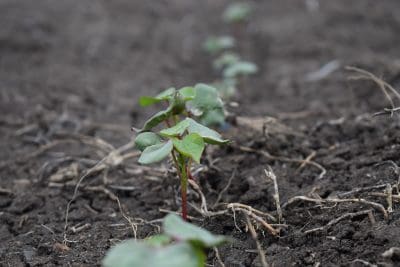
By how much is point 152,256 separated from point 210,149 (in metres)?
1.05

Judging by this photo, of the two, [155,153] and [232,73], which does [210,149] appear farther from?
[232,73]

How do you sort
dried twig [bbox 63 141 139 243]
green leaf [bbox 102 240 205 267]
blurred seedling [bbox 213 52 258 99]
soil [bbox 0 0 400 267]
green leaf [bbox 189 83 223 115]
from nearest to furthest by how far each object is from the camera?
green leaf [bbox 102 240 205 267]
soil [bbox 0 0 400 267]
green leaf [bbox 189 83 223 115]
dried twig [bbox 63 141 139 243]
blurred seedling [bbox 213 52 258 99]

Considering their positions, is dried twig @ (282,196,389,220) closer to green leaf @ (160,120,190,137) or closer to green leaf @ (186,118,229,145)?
green leaf @ (186,118,229,145)

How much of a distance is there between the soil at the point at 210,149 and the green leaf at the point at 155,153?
0.33 m

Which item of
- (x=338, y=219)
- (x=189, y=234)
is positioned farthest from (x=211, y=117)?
(x=189, y=234)

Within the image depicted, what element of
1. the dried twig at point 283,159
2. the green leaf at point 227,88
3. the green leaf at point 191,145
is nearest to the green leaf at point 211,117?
the dried twig at point 283,159

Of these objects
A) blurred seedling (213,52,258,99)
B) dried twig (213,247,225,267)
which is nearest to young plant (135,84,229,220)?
dried twig (213,247,225,267)

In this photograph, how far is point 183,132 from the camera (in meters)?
1.56

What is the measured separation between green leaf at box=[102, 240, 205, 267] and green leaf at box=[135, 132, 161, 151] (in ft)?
1.66

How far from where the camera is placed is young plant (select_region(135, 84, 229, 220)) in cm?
143

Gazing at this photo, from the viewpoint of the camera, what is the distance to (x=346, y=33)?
345 centimetres

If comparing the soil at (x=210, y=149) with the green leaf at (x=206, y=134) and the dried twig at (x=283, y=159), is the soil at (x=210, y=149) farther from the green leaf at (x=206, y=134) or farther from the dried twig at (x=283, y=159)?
the green leaf at (x=206, y=134)

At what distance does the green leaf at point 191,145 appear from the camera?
1.42 meters

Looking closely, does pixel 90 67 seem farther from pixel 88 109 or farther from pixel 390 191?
pixel 390 191
